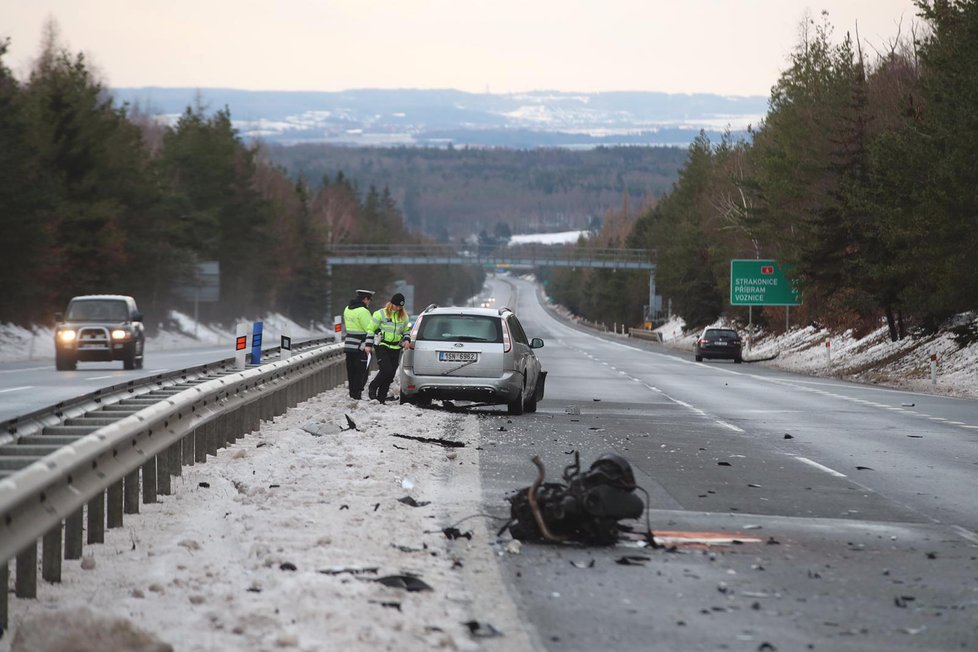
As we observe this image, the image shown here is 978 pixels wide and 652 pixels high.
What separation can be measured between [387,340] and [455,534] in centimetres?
1561

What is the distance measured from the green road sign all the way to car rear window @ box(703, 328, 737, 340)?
549cm

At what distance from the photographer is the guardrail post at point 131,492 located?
36.3 ft

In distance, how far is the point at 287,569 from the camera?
8727 millimetres

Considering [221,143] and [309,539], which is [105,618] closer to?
[309,539]

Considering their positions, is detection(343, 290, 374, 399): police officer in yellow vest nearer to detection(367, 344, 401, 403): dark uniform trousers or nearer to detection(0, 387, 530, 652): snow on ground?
detection(367, 344, 401, 403): dark uniform trousers

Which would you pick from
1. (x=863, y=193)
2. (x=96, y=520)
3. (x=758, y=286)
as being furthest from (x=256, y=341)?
(x=758, y=286)

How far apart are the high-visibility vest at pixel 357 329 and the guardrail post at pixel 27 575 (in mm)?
17589

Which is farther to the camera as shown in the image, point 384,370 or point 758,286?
point 758,286

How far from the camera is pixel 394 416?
72.2ft

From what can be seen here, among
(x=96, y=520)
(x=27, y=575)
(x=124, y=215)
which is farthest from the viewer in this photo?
(x=124, y=215)

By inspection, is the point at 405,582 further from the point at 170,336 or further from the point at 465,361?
the point at 170,336

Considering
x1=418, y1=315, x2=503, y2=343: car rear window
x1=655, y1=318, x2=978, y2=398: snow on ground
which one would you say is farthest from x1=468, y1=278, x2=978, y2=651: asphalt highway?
x1=655, y1=318, x2=978, y2=398: snow on ground

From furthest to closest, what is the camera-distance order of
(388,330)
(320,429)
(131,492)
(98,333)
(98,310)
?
(98,310) < (98,333) < (388,330) < (320,429) < (131,492)

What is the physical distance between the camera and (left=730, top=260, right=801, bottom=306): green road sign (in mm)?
72000
